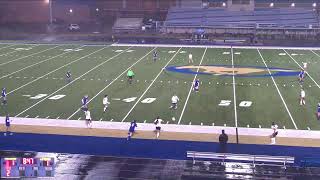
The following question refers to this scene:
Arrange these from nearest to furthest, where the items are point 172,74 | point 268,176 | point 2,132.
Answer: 1. point 268,176
2. point 2,132
3. point 172,74

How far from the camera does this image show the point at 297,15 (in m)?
70.2

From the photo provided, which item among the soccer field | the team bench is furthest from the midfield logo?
the team bench

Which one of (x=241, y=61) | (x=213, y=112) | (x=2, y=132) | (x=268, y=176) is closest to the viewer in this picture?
(x=268, y=176)

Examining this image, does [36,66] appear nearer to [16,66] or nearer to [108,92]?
[16,66]

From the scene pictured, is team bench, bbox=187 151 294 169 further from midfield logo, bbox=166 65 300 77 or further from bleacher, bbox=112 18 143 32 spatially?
bleacher, bbox=112 18 143 32

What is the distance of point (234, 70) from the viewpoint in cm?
3656

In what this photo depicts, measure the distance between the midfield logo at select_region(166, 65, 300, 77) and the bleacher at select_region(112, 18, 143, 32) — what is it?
34916 mm

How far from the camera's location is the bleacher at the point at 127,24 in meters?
71.9

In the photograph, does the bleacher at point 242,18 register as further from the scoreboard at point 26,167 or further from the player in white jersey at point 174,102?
the scoreboard at point 26,167

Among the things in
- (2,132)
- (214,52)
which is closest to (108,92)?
(2,132)

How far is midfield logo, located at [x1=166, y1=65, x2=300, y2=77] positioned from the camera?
3500 cm

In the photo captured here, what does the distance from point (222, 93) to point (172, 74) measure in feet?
22.4

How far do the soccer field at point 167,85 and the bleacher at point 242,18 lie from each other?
20303 mm

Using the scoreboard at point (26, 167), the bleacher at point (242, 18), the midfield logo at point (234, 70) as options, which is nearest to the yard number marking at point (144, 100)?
the midfield logo at point (234, 70)
